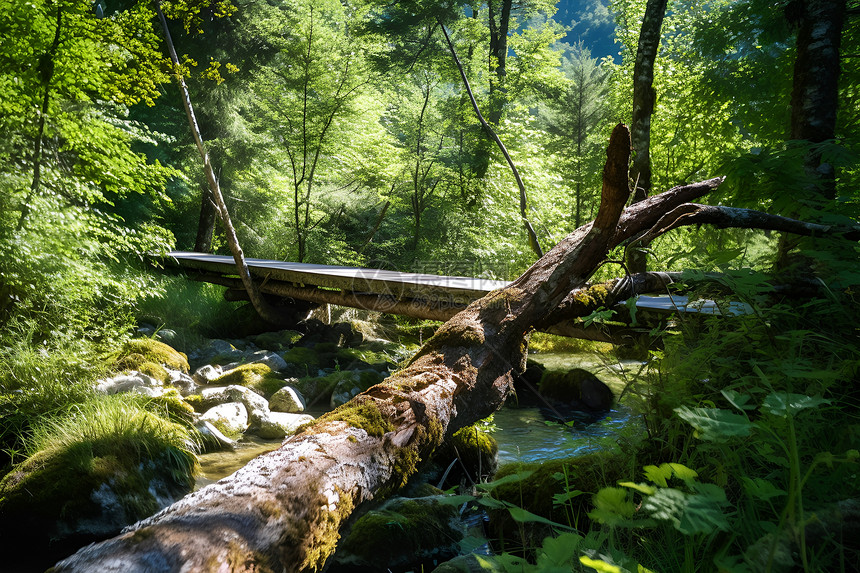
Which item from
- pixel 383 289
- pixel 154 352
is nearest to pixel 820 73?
pixel 383 289

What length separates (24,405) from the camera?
4.11 meters

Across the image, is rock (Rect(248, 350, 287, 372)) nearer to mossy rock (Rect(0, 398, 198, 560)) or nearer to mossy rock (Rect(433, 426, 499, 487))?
mossy rock (Rect(0, 398, 198, 560))

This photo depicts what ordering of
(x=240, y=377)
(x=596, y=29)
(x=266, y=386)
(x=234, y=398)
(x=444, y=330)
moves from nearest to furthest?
1. (x=444, y=330)
2. (x=234, y=398)
3. (x=266, y=386)
4. (x=240, y=377)
5. (x=596, y=29)

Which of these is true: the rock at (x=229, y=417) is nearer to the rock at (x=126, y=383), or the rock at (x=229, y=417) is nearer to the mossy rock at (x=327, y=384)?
the rock at (x=126, y=383)

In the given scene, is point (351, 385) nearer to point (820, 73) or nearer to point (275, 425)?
point (275, 425)

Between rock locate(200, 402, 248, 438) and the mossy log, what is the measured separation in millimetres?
3074

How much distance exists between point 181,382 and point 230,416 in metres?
1.26

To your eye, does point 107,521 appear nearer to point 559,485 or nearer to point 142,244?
point 559,485

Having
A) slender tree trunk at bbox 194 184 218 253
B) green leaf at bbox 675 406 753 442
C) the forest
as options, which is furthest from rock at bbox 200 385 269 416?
slender tree trunk at bbox 194 184 218 253

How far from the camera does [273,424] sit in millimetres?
5199

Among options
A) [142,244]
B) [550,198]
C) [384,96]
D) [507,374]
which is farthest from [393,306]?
[384,96]

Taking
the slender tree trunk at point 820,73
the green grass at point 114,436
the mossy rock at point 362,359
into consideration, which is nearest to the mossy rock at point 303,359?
the mossy rock at point 362,359

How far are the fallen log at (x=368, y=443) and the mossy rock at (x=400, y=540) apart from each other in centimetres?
84

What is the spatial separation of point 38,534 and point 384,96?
16.9m
